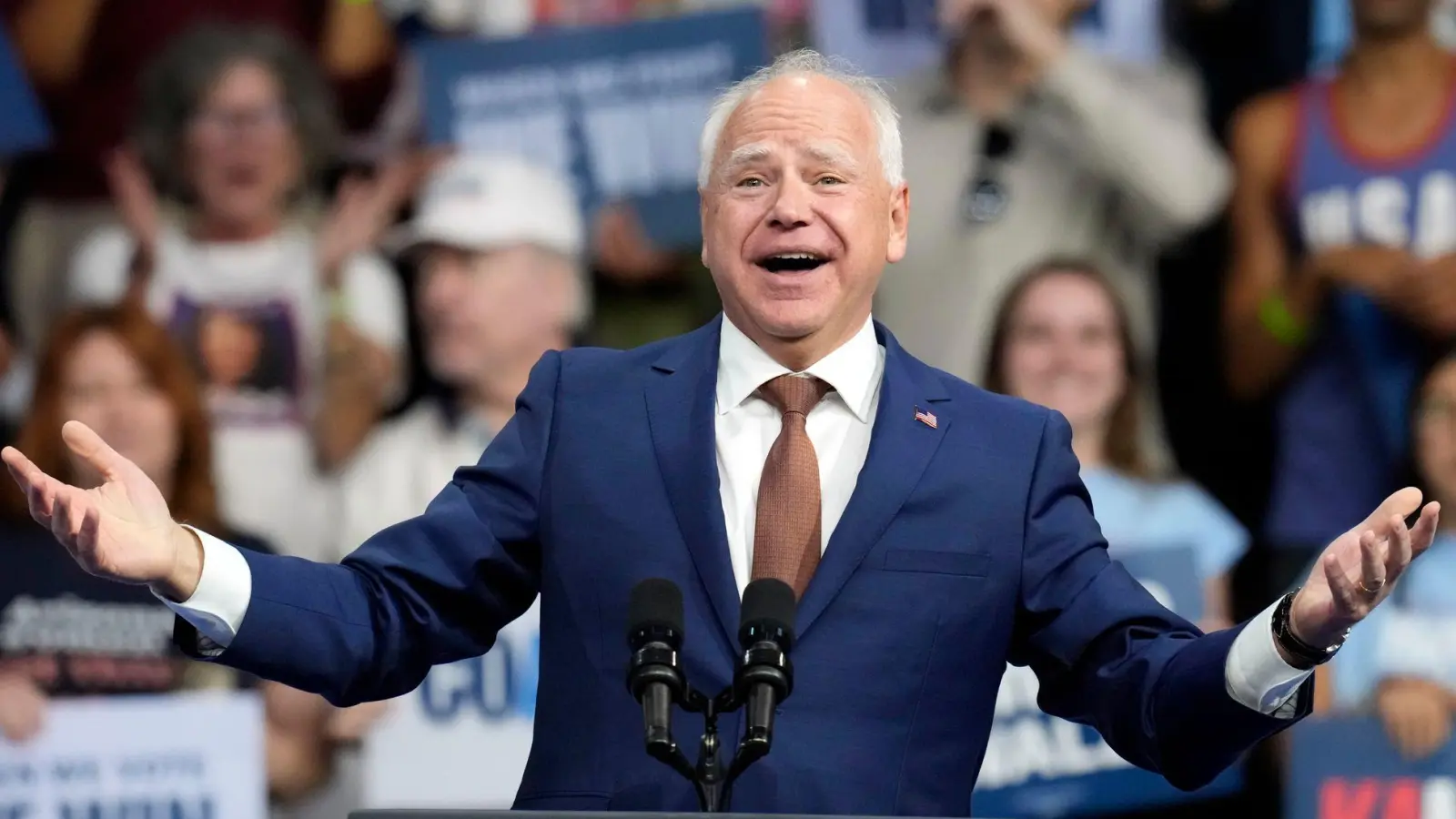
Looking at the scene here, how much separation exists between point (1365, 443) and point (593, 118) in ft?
6.59

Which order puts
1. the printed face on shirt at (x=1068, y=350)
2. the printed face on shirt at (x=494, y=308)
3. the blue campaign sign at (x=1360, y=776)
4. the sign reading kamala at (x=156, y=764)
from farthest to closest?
the printed face on shirt at (x=494, y=308) → the printed face on shirt at (x=1068, y=350) → the sign reading kamala at (x=156, y=764) → the blue campaign sign at (x=1360, y=776)

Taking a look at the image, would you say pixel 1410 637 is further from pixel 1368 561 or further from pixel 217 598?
pixel 217 598

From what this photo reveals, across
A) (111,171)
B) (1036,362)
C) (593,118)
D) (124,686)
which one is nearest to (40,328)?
(111,171)

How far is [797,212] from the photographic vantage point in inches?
97.0

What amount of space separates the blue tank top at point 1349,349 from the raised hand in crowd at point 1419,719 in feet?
1.33

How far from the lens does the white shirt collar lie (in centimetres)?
252

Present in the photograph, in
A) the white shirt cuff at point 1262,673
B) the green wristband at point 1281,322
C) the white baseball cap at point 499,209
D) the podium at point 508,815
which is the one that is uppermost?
the white baseball cap at point 499,209

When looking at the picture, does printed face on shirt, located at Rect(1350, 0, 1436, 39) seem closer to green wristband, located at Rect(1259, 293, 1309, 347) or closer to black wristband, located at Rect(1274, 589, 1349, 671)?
green wristband, located at Rect(1259, 293, 1309, 347)

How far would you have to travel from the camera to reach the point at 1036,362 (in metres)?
5.00

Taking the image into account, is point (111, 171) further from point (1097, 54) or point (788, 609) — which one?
point (788, 609)

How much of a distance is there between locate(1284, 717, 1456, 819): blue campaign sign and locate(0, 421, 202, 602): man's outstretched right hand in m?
3.03

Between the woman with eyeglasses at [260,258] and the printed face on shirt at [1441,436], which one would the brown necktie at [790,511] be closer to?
the printed face on shirt at [1441,436]

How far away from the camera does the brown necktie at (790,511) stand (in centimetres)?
236

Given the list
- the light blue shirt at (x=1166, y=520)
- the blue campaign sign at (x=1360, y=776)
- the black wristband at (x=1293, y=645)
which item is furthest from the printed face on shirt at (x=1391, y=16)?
the black wristband at (x=1293, y=645)
